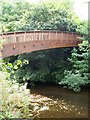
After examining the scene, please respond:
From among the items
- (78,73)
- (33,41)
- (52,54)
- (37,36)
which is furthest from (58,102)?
(52,54)

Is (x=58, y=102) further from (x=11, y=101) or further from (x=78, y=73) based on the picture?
(x=11, y=101)

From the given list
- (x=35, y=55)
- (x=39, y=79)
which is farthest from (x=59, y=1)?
(x=39, y=79)

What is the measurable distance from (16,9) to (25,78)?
8.23 meters

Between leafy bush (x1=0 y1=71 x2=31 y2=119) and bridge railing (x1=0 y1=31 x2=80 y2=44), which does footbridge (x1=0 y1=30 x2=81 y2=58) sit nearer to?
bridge railing (x1=0 y1=31 x2=80 y2=44)

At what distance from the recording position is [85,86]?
15.8m

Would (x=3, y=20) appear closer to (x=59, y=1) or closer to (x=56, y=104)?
(x=59, y=1)

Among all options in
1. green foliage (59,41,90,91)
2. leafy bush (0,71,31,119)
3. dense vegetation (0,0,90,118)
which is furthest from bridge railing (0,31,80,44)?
leafy bush (0,71,31,119)

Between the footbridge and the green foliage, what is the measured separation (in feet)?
3.65

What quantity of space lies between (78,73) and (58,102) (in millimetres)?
2857

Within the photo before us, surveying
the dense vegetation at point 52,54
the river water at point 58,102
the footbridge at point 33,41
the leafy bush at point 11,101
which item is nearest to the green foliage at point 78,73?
the dense vegetation at point 52,54

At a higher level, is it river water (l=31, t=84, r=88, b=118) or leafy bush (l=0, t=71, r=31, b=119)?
leafy bush (l=0, t=71, r=31, b=119)

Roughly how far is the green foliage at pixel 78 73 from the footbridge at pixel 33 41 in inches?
43.7

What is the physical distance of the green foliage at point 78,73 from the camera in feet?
48.6

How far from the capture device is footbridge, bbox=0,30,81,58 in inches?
442
